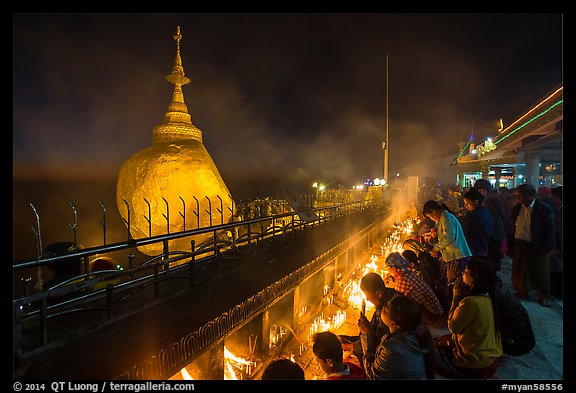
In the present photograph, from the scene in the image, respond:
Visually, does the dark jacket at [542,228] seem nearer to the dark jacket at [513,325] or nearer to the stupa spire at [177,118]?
the dark jacket at [513,325]

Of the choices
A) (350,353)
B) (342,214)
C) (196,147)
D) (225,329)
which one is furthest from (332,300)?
(196,147)

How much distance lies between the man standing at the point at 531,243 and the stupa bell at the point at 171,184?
754 centimetres

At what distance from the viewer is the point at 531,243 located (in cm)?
532

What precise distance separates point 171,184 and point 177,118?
282 cm

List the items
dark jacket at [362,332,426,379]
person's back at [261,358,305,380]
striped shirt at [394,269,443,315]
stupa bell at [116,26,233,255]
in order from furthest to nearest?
stupa bell at [116,26,233,255] → striped shirt at [394,269,443,315] → dark jacket at [362,332,426,379] → person's back at [261,358,305,380]

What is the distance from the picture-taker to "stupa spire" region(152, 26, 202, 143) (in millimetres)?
10695

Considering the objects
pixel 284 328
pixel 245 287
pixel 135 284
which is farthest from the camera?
pixel 284 328

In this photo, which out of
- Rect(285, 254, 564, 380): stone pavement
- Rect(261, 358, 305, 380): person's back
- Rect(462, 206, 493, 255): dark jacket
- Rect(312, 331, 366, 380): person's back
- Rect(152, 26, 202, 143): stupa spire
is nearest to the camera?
Rect(261, 358, 305, 380): person's back

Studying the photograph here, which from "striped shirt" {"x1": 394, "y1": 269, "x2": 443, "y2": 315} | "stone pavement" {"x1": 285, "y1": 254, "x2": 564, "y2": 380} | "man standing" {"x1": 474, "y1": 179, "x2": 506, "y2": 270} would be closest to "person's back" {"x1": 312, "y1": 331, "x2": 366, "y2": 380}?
"stone pavement" {"x1": 285, "y1": 254, "x2": 564, "y2": 380}

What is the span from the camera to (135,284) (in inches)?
138

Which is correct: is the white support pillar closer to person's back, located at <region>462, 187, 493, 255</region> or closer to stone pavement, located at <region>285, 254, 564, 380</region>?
stone pavement, located at <region>285, 254, 564, 380</region>
